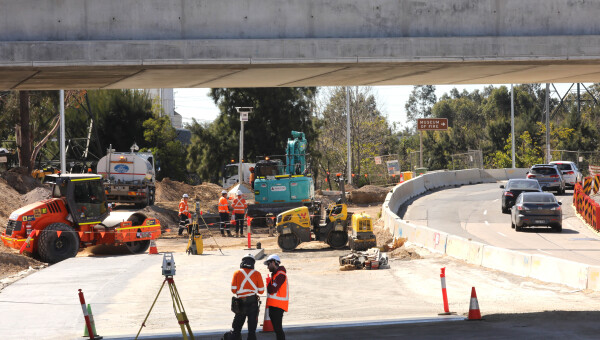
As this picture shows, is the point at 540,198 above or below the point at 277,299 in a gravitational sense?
above

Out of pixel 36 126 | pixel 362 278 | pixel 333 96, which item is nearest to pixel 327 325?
pixel 362 278

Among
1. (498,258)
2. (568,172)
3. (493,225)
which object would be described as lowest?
(493,225)

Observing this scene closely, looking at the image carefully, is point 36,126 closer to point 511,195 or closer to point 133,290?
point 511,195

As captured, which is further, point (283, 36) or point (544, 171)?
point (544, 171)

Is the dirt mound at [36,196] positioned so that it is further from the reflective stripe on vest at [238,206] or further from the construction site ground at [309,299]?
the construction site ground at [309,299]

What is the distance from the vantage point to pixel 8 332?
14500mm

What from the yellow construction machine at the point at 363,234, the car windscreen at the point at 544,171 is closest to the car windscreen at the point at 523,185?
the car windscreen at the point at 544,171

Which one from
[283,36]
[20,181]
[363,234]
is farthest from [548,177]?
[283,36]

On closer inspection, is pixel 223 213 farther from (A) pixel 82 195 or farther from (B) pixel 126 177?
(A) pixel 82 195

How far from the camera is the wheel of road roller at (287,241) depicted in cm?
2823

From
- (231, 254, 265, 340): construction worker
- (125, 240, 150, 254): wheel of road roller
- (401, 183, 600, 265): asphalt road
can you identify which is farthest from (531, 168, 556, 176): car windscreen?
(231, 254, 265, 340): construction worker

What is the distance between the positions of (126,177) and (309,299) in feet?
79.8

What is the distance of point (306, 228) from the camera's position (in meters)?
28.1

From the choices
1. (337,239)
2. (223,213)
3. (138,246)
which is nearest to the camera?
(138,246)
